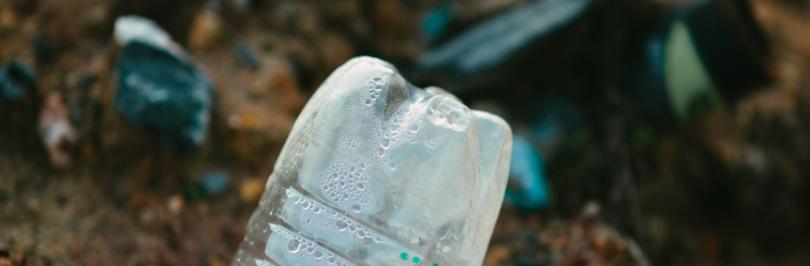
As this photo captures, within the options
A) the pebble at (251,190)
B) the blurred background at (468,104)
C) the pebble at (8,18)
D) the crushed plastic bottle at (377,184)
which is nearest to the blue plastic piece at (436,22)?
the blurred background at (468,104)

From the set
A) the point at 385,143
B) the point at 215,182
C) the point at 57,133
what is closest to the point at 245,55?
the point at 215,182

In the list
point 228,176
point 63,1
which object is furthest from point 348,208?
point 63,1

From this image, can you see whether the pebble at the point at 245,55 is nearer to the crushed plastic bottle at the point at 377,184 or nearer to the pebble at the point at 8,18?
the pebble at the point at 8,18

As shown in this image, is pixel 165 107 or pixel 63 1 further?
pixel 63 1

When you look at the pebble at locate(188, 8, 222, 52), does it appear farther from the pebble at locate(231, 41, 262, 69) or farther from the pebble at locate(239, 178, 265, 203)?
the pebble at locate(239, 178, 265, 203)

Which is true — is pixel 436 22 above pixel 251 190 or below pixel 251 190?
above

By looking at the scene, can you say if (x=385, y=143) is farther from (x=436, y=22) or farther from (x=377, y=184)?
(x=436, y=22)

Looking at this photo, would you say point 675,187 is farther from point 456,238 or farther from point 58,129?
point 58,129
